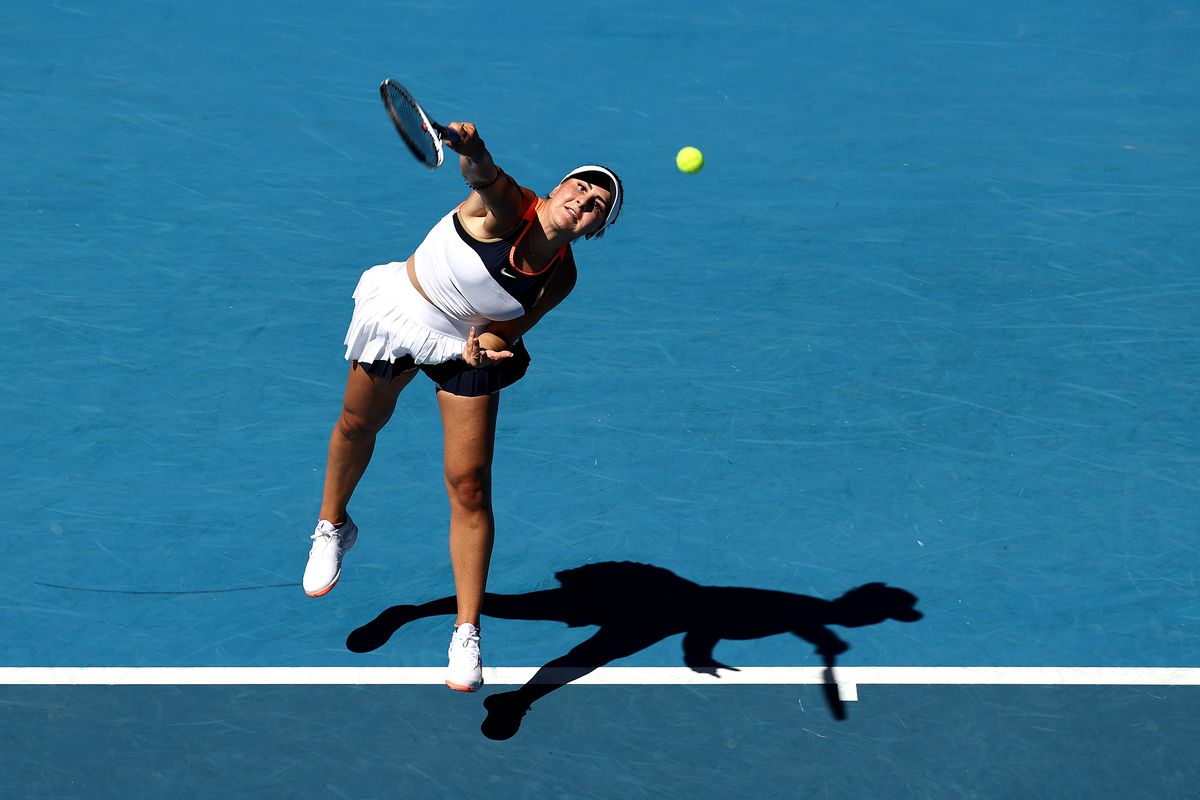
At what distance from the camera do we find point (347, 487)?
6.16m

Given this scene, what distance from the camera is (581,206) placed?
517 centimetres

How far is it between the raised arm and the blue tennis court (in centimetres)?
184

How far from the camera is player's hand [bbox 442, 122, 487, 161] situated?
16.2 feet

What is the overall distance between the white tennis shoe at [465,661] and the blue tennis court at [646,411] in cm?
21

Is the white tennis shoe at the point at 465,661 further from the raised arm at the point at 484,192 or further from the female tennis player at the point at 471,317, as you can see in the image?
the raised arm at the point at 484,192

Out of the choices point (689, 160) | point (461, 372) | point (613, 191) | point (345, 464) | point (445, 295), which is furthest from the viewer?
point (689, 160)

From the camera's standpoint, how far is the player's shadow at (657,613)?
6.11 metres

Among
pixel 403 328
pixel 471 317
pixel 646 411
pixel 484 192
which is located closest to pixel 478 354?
pixel 471 317

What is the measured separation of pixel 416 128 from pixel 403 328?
76 centimetres
